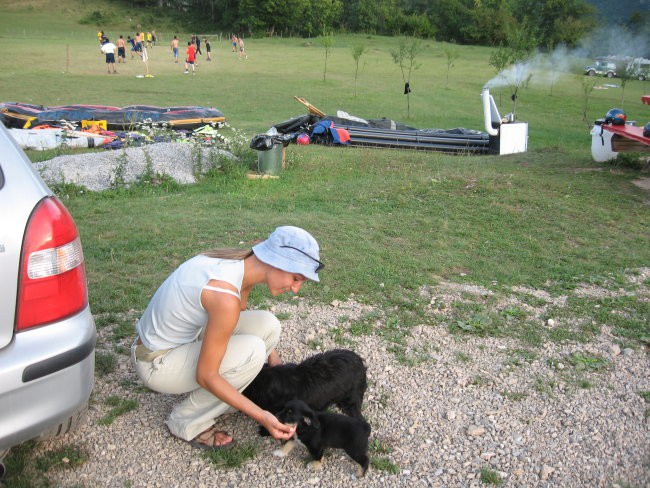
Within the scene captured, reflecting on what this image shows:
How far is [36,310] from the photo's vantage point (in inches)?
91.2

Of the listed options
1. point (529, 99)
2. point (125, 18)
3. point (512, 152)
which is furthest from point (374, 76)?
point (125, 18)

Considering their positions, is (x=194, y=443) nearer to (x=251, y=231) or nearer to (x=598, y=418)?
(x=598, y=418)

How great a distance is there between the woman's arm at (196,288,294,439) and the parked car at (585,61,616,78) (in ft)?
148

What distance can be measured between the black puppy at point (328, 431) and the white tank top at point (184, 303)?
→ 2.12ft

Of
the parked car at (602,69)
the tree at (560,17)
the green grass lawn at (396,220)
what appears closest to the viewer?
the green grass lawn at (396,220)

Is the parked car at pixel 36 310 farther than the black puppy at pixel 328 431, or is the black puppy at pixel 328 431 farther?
the black puppy at pixel 328 431

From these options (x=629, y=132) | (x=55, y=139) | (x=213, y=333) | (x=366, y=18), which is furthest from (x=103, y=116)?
(x=366, y=18)

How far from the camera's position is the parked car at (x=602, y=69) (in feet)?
139

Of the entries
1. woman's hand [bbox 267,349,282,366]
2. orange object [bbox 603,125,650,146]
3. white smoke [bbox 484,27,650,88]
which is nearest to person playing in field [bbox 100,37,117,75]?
white smoke [bbox 484,27,650,88]

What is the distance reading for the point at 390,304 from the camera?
4918 mm

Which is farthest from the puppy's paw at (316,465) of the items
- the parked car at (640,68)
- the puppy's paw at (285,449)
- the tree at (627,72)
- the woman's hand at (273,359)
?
the parked car at (640,68)

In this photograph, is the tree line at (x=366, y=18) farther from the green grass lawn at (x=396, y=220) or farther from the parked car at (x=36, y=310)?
the parked car at (x=36, y=310)

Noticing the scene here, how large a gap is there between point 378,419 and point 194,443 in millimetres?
1076

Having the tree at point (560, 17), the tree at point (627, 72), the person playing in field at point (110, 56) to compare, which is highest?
the tree at point (560, 17)
